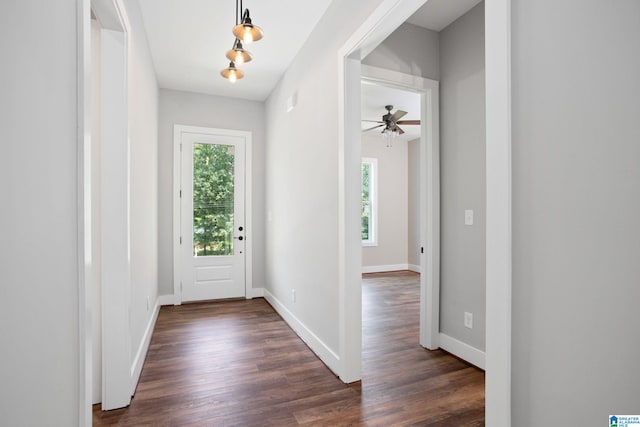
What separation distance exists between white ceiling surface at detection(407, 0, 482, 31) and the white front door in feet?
9.28

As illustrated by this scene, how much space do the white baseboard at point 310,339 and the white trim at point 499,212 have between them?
1.44 metres

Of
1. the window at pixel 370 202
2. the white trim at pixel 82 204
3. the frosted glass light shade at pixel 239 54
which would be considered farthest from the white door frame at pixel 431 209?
the window at pixel 370 202

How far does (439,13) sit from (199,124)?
3238mm

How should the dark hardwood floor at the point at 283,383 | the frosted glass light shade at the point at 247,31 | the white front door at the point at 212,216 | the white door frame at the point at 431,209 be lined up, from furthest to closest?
the white front door at the point at 212,216, the white door frame at the point at 431,209, the frosted glass light shade at the point at 247,31, the dark hardwood floor at the point at 283,383

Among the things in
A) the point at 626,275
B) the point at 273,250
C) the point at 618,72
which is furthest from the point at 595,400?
the point at 273,250

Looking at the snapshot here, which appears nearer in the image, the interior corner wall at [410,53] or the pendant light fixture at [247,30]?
the pendant light fixture at [247,30]

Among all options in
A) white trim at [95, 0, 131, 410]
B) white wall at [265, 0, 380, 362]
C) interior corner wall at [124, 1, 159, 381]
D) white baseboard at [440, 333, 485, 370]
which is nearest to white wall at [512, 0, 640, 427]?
white wall at [265, 0, 380, 362]

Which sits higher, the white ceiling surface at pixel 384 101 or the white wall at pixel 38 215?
the white ceiling surface at pixel 384 101

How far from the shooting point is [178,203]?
174 inches

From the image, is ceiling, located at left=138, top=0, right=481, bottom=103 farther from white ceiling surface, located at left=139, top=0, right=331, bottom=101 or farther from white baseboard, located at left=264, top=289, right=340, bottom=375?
white baseboard, located at left=264, top=289, right=340, bottom=375

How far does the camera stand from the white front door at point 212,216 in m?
4.48

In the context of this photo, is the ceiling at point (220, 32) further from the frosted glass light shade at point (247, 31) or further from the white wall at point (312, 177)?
the frosted glass light shade at point (247, 31)

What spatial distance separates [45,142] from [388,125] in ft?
15.2

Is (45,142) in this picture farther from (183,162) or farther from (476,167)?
(183,162)
